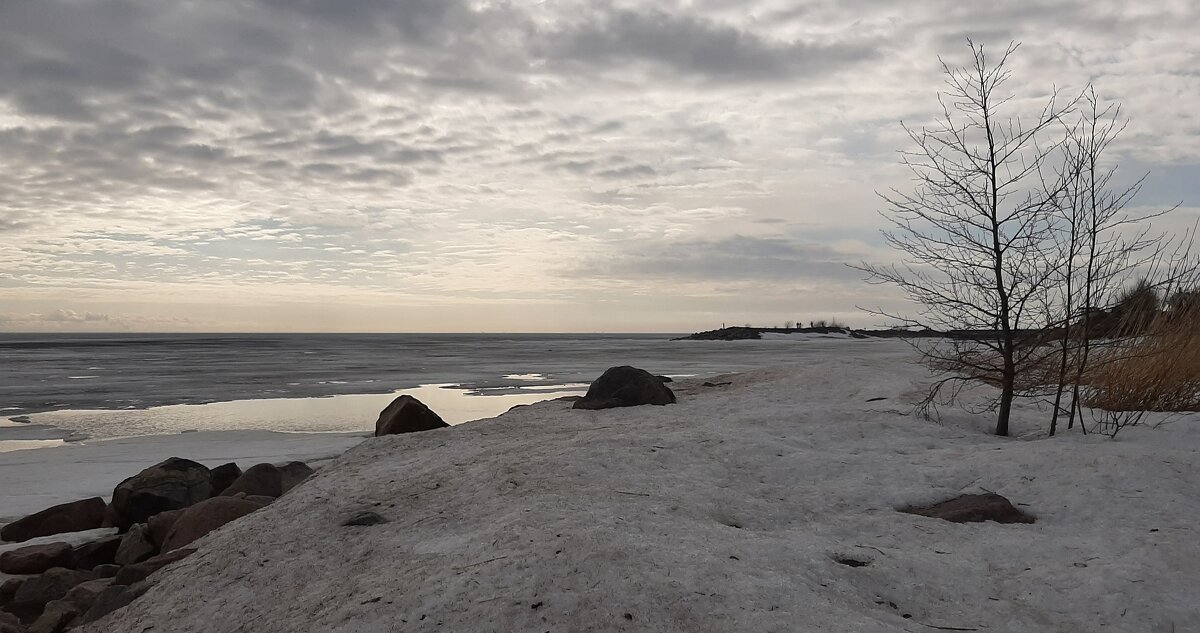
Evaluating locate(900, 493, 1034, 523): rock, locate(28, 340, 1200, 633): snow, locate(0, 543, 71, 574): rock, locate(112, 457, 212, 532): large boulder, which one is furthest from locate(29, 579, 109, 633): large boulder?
Answer: locate(900, 493, 1034, 523): rock

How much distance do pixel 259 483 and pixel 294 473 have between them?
0.60 m

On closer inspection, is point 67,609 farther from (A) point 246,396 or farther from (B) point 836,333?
(B) point 836,333

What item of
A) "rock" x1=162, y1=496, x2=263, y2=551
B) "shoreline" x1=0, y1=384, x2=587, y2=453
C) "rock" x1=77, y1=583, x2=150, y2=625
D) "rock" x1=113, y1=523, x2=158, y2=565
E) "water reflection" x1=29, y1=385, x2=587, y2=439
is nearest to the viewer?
"rock" x1=77, y1=583, x2=150, y2=625

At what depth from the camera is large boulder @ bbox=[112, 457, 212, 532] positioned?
738cm

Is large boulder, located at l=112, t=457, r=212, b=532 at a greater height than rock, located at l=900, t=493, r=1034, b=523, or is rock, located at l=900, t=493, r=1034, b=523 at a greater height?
rock, located at l=900, t=493, r=1034, b=523

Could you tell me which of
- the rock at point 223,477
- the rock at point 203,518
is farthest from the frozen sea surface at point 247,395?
the rock at point 203,518

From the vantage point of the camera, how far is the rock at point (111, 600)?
4.70 m

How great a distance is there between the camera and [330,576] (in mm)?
4438

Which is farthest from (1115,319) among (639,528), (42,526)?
(42,526)

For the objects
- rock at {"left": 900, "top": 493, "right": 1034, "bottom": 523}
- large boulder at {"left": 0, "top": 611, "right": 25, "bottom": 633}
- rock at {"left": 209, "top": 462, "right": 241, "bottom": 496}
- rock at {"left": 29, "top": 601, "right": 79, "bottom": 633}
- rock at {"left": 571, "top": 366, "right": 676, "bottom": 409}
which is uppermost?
rock at {"left": 571, "top": 366, "right": 676, "bottom": 409}

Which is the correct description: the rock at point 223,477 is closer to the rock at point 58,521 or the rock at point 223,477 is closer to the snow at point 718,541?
the rock at point 58,521

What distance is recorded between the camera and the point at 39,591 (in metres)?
5.55

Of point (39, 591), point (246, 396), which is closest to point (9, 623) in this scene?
point (39, 591)

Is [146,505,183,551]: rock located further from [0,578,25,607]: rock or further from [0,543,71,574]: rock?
[0,578,25,607]: rock
